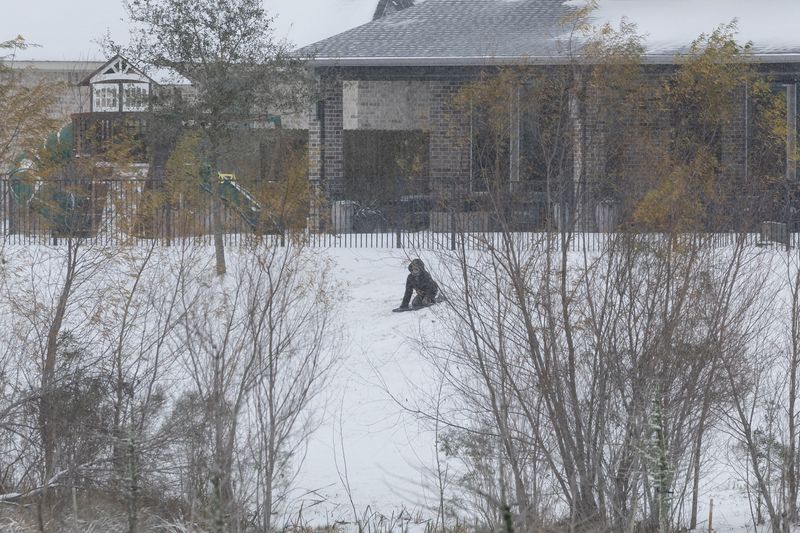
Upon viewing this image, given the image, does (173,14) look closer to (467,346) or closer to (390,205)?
(390,205)

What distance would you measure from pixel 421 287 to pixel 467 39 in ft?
28.6

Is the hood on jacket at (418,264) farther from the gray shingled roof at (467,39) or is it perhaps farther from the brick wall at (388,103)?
the brick wall at (388,103)

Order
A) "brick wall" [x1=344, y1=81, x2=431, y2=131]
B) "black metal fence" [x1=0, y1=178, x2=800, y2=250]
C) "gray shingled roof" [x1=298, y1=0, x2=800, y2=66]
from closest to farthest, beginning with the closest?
"black metal fence" [x1=0, y1=178, x2=800, y2=250]
"gray shingled roof" [x1=298, y1=0, x2=800, y2=66]
"brick wall" [x1=344, y1=81, x2=431, y2=131]

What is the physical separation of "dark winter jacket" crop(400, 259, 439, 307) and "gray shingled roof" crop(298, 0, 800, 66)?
5.82 metres

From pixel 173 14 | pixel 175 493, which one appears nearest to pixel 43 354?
pixel 175 493

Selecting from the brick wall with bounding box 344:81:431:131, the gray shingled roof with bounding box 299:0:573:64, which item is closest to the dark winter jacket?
the gray shingled roof with bounding box 299:0:573:64

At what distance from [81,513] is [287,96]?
11.5 metres

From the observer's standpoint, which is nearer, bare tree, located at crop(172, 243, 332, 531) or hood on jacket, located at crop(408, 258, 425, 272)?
bare tree, located at crop(172, 243, 332, 531)

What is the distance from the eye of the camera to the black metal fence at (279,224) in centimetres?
1647

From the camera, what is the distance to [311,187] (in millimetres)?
22625

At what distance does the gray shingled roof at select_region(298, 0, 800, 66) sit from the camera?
911 inches

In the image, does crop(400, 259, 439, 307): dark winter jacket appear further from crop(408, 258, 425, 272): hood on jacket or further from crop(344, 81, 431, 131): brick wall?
crop(344, 81, 431, 131): brick wall

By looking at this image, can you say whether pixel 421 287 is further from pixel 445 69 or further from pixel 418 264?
pixel 445 69

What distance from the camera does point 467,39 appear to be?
983 inches
